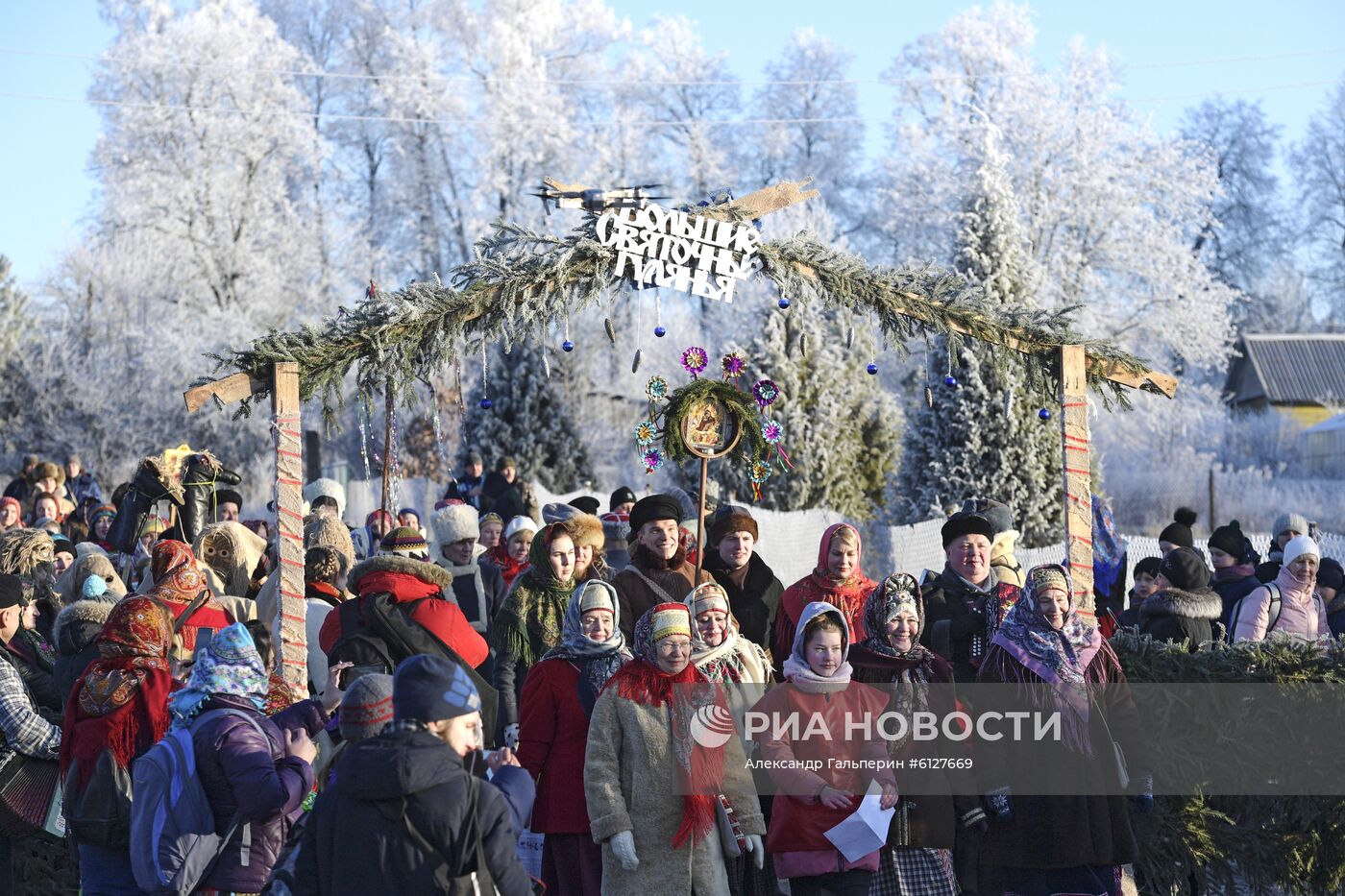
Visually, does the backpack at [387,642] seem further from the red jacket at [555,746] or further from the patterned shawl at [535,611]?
the patterned shawl at [535,611]

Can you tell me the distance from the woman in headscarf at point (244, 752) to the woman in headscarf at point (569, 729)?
1.02m

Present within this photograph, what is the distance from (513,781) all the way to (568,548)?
3.29 meters

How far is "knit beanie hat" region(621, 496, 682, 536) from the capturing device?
775 centimetres

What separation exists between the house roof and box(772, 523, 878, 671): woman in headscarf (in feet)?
132

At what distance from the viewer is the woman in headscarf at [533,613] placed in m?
7.32

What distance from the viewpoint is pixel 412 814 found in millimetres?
3838

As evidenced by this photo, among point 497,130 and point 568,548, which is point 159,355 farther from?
point 568,548

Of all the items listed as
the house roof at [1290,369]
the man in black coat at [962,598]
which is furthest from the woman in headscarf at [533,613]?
the house roof at [1290,369]

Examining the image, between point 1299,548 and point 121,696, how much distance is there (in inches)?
252

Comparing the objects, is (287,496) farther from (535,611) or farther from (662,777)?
(662,777)

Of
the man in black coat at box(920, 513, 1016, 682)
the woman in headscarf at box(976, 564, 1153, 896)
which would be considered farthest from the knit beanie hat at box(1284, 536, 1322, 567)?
the woman in headscarf at box(976, 564, 1153, 896)

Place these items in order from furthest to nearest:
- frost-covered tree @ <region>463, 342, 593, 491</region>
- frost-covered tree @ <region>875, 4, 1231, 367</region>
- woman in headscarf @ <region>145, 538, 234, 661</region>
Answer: frost-covered tree @ <region>875, 4, 1231, 367</region>
frost-covered tree @ <region>463, 342, 593, 491</region>
woman in headscarf @ <region>145, 538, 234, 661</region>

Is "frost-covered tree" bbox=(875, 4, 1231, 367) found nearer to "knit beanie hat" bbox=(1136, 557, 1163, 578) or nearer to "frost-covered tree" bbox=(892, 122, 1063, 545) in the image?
"frost-covered tree" bbox=(892, 122, 1063, 545)

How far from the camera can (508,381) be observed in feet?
86.3
